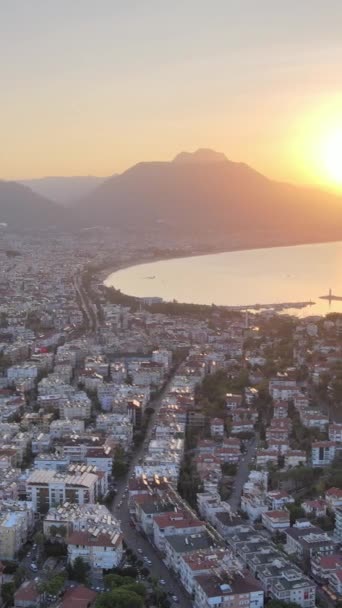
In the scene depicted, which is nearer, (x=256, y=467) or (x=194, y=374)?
(x=256, y=467)

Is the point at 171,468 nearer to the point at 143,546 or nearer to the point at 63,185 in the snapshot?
the point at 143,546

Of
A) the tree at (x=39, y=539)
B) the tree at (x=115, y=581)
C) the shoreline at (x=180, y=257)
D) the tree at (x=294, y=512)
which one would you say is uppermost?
the shoreline at (x=180, y=257)

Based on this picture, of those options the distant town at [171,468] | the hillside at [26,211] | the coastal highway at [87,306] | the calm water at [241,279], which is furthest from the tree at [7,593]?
the hillside at [26,211]

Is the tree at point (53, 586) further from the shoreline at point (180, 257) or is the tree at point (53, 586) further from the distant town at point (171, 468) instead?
the shoreline at point (180, 257)

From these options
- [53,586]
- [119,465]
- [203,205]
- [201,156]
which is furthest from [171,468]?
[201,156]

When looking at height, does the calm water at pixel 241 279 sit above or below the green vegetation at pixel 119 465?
above

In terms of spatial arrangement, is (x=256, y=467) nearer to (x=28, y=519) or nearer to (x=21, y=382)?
(x=28, y=519)

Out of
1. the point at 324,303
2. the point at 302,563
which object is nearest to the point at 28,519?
the point at 302,563
